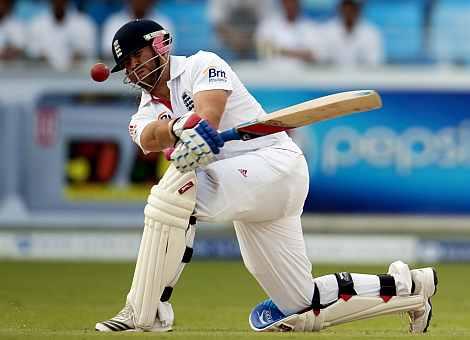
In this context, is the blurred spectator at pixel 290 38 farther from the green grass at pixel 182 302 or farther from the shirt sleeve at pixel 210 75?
the shirt sleeve at pixel 210 75

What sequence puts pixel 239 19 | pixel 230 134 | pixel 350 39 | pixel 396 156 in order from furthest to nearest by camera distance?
pixel 239 19 < pixel 350 39 < pixel 396 156 < pixel 230 134

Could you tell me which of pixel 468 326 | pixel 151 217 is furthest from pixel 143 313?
pixel 468 326

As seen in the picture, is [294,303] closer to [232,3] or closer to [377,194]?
[377,194]

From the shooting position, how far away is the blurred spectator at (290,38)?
392 inches

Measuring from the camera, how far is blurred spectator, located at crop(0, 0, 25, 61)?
9.93 meters

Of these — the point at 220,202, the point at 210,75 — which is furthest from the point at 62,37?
the point at 220,202

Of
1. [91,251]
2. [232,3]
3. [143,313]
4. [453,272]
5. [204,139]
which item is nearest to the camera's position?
[204,139]

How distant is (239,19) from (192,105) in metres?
5.63

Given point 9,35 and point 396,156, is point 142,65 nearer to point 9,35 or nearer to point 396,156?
point 396,156

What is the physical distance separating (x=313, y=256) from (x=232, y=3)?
237cm

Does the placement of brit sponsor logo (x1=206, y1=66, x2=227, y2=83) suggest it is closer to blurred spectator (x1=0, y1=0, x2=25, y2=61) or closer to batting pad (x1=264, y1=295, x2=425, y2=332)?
batting pad (x1=264, y1=295, x2=425, y2=332)

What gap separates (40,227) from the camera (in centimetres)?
963

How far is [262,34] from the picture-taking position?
10.0 meters

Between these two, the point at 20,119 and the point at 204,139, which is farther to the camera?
the point at 20,119
